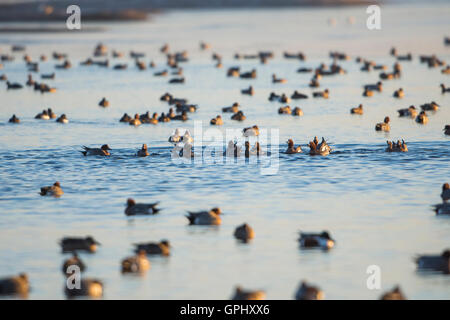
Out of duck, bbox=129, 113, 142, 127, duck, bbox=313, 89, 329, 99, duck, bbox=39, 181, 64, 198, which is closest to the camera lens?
duck, bbox=39, 181, 64, 198

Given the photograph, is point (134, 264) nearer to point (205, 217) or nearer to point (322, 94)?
point (205, 217)

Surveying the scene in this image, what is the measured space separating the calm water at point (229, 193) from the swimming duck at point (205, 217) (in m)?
0.39

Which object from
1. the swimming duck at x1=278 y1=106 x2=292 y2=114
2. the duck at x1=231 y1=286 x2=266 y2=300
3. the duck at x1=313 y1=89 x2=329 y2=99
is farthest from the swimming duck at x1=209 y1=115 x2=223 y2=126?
the duck at x1=231 y1=286 x2=266 y2=300

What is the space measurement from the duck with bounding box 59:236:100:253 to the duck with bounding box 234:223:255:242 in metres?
4.05

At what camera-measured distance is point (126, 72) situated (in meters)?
77.2

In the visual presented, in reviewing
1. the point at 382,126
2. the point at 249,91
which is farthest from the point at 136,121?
the point at 249,91

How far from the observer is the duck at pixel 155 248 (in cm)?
2447

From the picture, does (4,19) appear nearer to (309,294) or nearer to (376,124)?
(376,124)

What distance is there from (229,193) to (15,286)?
1197 cm

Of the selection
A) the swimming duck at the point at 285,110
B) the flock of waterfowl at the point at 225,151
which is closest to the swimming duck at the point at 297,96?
the flock of waterfowl at the point at 225,151

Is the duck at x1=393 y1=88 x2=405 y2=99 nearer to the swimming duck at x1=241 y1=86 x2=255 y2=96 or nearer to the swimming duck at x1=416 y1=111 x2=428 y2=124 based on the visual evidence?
the swimming duck at x1=241 y1=86 x2=255 y2=96

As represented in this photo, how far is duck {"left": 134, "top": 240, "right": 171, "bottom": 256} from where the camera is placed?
24.5 metres

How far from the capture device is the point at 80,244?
24891mm
